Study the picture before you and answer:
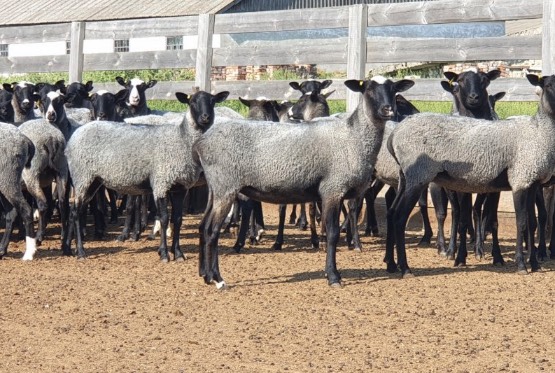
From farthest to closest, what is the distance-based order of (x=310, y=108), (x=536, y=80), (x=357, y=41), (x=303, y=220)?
(x=357, y=41) → (x=310, y=108) → (x=303, y=220) → (x=536, y=80)

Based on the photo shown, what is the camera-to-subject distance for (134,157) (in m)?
13.9

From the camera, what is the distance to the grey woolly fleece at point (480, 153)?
12.3m

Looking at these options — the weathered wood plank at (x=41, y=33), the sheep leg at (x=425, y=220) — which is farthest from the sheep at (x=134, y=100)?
the sheep leg at (x=425, y=220)

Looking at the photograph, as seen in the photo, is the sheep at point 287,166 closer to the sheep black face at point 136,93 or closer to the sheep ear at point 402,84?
the sheep ear at point 402,84

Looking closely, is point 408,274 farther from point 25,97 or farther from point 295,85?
point 25,97

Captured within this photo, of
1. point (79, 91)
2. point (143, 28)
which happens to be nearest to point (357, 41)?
point (79, 91)

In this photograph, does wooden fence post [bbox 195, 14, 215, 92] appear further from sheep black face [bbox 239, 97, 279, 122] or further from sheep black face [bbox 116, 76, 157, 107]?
sheep black face [bbox 239, 97, 279, 122]

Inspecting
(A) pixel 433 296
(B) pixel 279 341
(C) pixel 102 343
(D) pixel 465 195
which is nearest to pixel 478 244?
(D) pixel 465 195

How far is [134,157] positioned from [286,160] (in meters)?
2.95

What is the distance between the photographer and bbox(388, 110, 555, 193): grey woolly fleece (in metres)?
12.3

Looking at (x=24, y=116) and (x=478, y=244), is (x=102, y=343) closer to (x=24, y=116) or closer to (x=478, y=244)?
(x=478, y=244)

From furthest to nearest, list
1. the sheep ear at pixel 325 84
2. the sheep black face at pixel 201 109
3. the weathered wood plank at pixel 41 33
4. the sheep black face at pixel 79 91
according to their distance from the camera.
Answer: the weathered wood plank at pixel 41 33, the sheep black face at pixel 79 91, the sheep ear at pixel 325 84, the sheep black face at pixel 201 109

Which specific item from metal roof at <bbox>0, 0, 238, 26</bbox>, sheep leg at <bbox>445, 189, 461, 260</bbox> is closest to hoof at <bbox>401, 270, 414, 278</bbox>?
sheep leg at <bbox>445, 189, 461, 260</bbox>

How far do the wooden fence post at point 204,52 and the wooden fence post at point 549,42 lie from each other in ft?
21.8
